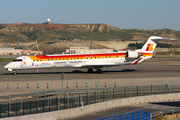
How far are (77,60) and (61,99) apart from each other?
26.4 m

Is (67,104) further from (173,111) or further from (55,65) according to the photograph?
(55,65)

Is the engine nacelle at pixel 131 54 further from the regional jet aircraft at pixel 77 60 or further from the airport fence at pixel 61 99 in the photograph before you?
the airport fence at pixel 61 99

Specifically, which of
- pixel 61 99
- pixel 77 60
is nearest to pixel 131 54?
pixel 77 60

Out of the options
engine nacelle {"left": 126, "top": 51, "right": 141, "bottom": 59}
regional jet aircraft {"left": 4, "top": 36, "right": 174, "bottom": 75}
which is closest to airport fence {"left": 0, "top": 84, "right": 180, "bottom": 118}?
engine nacelle {"left": 126, "top": 51, "right": 141, "bottom": 59}

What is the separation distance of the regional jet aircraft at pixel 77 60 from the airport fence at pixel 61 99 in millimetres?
19095

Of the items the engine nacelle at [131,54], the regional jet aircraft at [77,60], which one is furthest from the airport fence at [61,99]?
the regional jet aircraft at [77,60]

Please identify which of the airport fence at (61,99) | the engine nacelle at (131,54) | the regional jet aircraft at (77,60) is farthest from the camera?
the engine nacelle at (131,54)

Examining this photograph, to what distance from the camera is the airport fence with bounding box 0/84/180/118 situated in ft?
58.7

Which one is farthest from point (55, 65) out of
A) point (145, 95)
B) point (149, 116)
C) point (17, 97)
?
point (149, 116)

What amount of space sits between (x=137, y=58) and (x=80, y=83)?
1890cm

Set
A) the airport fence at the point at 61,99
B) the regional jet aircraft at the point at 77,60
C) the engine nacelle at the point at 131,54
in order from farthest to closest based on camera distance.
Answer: the engine nacelle at the point at 131,54, the regional jet aircraft at the point at 77,60, the airport fence at the point at 61,99

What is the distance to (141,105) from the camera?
84.0 feet

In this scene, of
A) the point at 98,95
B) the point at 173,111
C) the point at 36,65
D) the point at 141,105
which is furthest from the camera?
the point at 36,65

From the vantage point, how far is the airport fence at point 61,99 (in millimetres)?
17891
